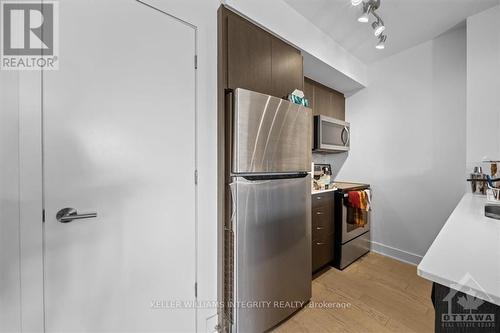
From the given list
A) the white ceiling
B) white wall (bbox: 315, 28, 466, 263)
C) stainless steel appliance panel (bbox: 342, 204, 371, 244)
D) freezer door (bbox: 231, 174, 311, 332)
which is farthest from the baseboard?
the white ceiling

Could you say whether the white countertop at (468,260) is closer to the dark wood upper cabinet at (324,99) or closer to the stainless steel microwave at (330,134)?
the stainless steel microwave at (330,134)

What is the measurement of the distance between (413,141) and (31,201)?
3.40 meters

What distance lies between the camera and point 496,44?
175 cm

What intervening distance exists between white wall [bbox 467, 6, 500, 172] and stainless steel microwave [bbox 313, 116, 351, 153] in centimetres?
120

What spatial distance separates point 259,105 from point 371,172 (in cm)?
228

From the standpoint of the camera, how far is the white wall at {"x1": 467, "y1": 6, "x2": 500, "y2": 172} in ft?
5.72

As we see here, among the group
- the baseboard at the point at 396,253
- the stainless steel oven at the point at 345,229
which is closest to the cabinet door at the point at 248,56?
the stainless steel oven at the point at 345,229

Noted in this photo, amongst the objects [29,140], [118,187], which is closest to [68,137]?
[29,140]

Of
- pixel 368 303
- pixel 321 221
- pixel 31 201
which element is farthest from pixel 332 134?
pixel 31 201

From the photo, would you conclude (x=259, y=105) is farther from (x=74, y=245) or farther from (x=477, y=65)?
(x=477, y=65)

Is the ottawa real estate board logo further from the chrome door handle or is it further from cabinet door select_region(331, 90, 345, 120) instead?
cabinet door select_region(331, 90, 345, 120)

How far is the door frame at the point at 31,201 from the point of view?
2.86 ft

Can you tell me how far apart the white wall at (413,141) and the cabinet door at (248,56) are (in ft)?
5.98

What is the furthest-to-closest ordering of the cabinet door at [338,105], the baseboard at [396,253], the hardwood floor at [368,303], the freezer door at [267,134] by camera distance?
the cabinet door at [338,105] < the baseboard at [396,253] < the hardwood floor at [368,303] < the freezer door at [267,134]
